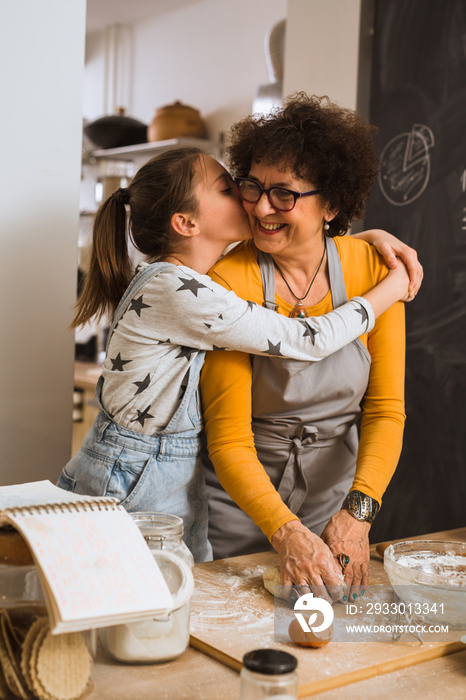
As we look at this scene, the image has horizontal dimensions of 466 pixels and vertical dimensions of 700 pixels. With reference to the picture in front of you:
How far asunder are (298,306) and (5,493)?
709mm

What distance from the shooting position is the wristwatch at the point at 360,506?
49.6 inches

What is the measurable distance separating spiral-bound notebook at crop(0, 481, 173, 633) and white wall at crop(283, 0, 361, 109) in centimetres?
195

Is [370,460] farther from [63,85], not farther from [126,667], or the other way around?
[63,85]

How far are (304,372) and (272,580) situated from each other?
16.4 inches

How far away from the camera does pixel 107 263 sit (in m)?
1.43

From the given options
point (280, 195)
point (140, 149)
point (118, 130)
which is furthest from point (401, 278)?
point (118, 130)

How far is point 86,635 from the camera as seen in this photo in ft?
2.74

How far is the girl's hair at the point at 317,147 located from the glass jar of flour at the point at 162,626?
0.73 metres

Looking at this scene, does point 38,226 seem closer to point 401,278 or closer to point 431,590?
point 401,278

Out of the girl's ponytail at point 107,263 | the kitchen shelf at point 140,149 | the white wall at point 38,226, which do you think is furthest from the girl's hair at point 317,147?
the kitchen shelf at point 140,149

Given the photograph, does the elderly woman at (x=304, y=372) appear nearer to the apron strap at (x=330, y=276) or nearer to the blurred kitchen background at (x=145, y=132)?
the apron strap at (x=330, y=276)

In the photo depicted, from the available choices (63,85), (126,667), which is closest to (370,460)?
(126,667)

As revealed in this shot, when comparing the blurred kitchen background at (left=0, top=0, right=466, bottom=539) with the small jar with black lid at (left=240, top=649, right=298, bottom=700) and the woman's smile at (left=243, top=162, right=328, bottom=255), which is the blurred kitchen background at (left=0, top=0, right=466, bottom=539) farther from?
the small jar with black lid at (left=240, top=649, right=298, bottom=700)

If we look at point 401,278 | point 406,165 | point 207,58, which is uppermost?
point 207,58
